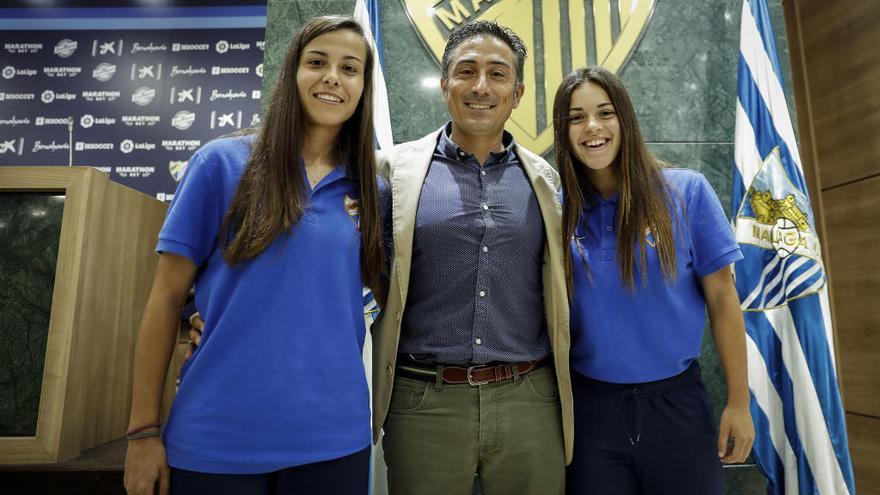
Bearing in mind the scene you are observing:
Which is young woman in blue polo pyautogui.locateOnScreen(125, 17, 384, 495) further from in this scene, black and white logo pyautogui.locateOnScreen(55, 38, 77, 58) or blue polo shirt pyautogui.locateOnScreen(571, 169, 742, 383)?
black and white logo pyautogui.locateOnScreen(55, 38, 77, 58)

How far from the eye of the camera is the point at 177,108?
4281mm

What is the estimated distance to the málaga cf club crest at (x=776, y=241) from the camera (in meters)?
2.29

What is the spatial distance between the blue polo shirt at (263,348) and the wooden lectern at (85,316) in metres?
1.25

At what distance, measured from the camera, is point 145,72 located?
4332 millimetres

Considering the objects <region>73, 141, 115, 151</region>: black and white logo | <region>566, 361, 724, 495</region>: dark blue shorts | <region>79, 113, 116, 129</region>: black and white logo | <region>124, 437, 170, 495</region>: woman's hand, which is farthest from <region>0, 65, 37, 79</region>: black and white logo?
<region>566, 361, 724, 495</region>: dark blue shorts

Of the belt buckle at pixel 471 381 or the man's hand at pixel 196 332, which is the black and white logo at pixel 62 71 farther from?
the belt buckle at pixel 471 381

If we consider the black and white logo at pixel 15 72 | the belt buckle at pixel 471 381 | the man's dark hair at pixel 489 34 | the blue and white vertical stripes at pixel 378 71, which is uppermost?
the black and white logo at pixel 15 72

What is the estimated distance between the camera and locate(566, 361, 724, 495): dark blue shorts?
4.65 ft

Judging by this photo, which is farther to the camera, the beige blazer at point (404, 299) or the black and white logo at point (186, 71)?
the black and white logo at point (186, 71)

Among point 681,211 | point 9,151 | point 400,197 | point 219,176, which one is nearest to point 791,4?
point 681,211

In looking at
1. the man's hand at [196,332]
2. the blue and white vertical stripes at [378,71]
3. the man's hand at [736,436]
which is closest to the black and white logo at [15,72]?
the blue and white vertical stripes at [378,71]

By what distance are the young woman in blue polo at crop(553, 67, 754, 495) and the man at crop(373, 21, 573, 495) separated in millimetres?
90

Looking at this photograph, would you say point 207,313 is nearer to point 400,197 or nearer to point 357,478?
point 357,478

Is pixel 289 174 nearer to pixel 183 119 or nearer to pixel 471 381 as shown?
pixel 471 381
